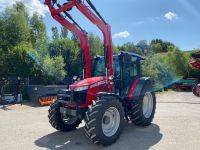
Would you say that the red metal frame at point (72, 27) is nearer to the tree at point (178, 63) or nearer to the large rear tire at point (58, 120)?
the large rear tire at point (58, 120)

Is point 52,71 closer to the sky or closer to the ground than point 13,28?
closer to the ground

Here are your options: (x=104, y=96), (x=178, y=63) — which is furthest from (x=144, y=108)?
(x=178, y=63)

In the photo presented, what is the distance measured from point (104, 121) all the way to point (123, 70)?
5.84 ft

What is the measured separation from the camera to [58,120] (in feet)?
24.7

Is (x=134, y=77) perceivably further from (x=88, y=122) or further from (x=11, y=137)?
(x=11, y=137)

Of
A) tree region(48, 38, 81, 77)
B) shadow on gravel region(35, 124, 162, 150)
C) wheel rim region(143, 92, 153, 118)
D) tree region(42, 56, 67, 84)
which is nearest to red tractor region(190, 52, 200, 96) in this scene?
tree region(42, 56, 67, 84)

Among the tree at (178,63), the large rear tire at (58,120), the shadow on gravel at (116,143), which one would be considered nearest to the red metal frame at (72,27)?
the large rear tire at (58,120)

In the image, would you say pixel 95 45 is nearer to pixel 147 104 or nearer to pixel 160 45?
pixel 147 104

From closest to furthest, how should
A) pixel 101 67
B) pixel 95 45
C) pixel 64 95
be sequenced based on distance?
1. pixel 64 95
2. pixel 101 67
3. pixel 95 45

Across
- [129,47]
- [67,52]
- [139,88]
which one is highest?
[129,47]

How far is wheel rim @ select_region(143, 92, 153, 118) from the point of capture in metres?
8.56

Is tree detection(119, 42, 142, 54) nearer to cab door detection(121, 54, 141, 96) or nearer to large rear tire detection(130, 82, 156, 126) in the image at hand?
large rear tire detection(130, 82, 156, 126)

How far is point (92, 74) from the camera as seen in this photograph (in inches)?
329

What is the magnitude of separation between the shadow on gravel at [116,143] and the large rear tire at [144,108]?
0.26 m
